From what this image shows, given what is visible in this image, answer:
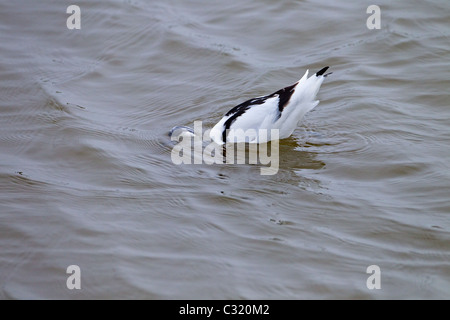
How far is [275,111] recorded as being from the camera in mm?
7223

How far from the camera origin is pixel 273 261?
493cm

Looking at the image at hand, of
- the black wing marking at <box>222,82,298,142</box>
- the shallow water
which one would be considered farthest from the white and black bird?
the shallow water

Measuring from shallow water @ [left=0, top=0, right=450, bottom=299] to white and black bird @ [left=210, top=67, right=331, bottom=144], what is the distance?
→ 11.9 inches

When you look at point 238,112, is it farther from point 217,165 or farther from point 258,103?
point 217,165

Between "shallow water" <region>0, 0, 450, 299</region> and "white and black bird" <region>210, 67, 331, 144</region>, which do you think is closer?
"shallow water" <region>0, 0, 450, 299</region>

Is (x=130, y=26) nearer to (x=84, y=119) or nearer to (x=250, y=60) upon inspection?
(x=250, y=60)

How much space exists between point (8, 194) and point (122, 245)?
1.42m

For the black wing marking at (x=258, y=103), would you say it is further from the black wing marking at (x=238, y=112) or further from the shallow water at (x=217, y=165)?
the shallow water at (x=217, y=165)

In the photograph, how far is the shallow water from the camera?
15.9ft

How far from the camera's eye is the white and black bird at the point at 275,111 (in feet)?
23.6

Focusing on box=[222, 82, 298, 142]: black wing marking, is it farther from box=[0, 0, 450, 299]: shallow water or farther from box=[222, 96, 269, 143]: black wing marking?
box=[0, 0, 450, 299]: shallow water

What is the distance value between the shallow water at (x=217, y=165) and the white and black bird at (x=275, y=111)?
303mm

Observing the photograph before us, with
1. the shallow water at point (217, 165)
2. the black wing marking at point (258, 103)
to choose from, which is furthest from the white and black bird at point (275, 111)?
the shallow water at point (217, 165)

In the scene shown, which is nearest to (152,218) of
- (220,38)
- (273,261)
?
(273,261)
